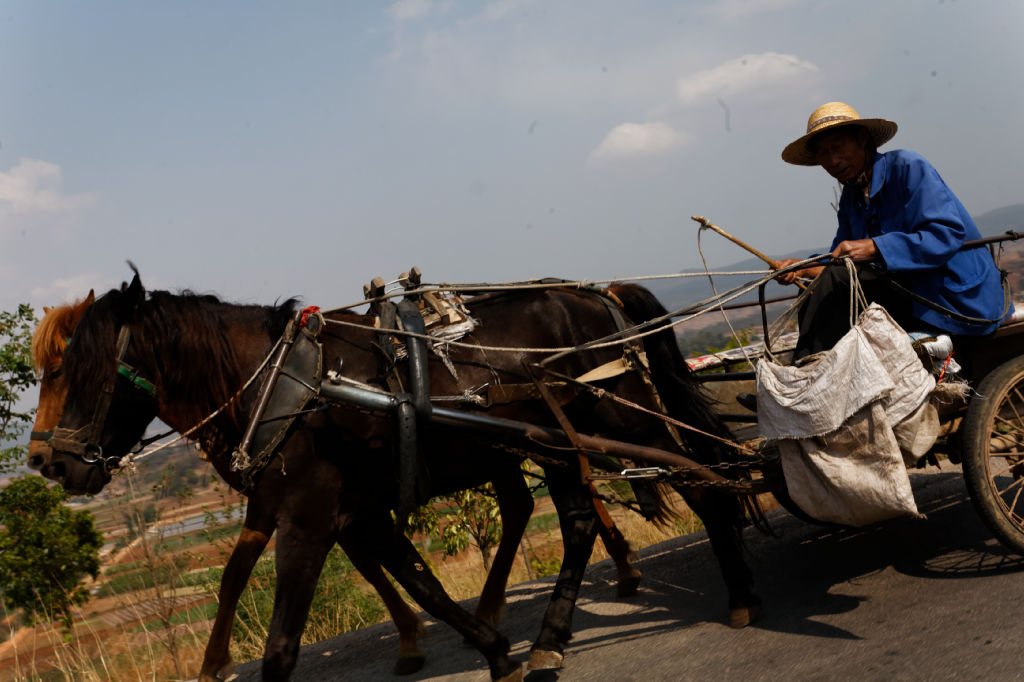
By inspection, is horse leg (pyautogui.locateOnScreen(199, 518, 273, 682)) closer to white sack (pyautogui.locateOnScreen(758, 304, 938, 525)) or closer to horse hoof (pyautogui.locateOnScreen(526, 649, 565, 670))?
horse hoof (pyautogui.locateOnScreen(526, 649, 565, 670))

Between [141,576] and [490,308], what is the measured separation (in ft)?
9.49

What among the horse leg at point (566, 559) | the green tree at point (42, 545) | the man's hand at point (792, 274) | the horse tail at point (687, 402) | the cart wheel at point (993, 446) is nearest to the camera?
the cart wheel at point (993, 446)

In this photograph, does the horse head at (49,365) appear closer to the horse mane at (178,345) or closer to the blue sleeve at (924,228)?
the horse mane at (178,345)

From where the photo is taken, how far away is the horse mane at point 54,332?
130 inches

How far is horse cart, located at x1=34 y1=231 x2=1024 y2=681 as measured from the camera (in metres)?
3.24

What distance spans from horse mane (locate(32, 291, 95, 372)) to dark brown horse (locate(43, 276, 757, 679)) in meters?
0.18

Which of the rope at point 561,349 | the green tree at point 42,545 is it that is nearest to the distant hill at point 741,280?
the rope at point 561,349

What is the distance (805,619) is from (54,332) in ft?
12.0

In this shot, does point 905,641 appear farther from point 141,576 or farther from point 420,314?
point 141,576

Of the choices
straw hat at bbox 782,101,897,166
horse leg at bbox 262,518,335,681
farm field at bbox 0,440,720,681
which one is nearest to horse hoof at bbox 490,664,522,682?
horse leg at bbox 262,518,335,681

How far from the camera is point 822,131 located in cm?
→ 385

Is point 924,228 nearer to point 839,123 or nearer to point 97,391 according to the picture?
point 839,123

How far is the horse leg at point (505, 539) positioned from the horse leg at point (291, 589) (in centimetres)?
155

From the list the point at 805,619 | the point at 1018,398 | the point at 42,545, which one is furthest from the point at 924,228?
the point at 42,545
